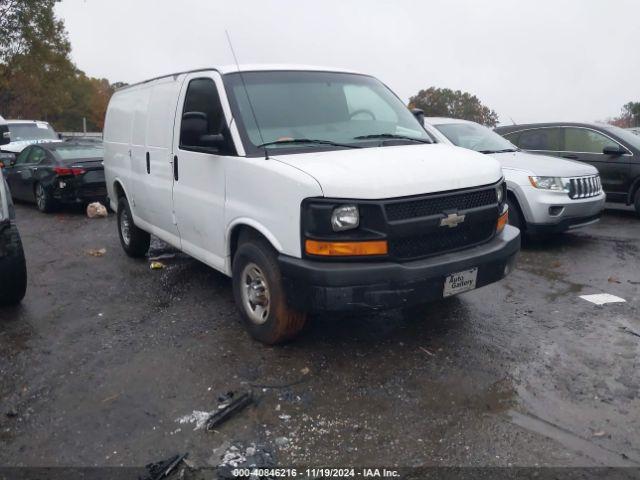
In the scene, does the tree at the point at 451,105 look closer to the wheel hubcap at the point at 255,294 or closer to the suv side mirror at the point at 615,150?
the suv side mirror at the point at 615,150

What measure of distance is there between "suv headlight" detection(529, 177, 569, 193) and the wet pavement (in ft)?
4.74

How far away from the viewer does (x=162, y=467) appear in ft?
9.64

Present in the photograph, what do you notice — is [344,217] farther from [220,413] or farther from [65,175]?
[65,175]

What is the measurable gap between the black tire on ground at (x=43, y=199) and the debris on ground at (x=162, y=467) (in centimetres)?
942

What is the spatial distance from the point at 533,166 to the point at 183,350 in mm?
5164

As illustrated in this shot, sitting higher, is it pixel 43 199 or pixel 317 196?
pixel 317 196

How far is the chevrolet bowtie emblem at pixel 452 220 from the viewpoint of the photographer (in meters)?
3.86

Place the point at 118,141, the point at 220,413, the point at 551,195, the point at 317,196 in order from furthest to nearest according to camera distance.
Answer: the point at 551,195 → the point at 118,141 → the point at 317,196 → the point at 220,413

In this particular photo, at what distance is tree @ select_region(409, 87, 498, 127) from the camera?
34.9 m

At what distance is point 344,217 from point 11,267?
11.0ft

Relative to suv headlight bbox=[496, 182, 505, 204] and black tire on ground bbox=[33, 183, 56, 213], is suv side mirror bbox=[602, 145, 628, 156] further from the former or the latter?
black tire on ground bbox=[33, 183, 56, 213]

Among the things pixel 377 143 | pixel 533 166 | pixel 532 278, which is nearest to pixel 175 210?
pixel 377 143

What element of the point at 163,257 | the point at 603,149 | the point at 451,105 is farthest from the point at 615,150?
the point at 451,105

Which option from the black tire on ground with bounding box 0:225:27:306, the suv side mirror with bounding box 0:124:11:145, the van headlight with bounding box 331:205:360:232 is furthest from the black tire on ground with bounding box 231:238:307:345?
the suv side mirror with bounding box 0:124:11:145
